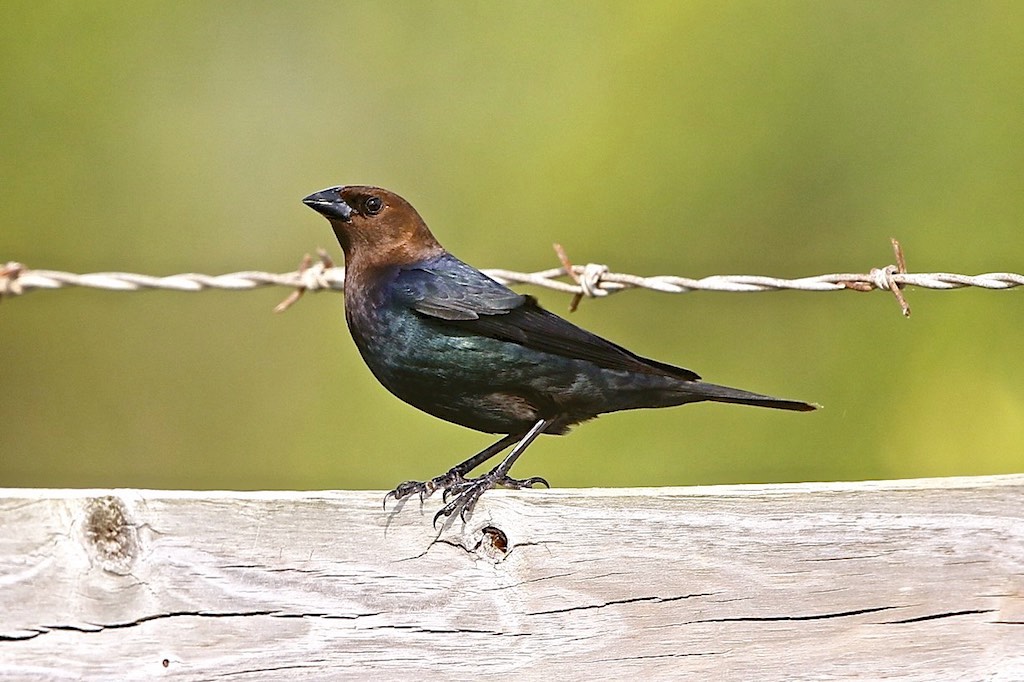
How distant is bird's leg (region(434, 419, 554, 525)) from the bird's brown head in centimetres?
55

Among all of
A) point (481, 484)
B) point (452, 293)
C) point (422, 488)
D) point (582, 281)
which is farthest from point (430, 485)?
point (582, 281)

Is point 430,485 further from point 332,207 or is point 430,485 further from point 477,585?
point 332,207

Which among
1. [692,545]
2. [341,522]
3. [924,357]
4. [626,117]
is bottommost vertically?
[341,522]

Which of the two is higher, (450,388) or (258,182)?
(258,182)

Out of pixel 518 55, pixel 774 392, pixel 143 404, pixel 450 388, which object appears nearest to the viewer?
pixel 450 388

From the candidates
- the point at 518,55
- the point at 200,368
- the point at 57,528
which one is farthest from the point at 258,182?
the point at 57,528

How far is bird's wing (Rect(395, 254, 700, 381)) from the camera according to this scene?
2389 mm

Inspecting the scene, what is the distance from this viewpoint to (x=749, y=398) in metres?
2.31

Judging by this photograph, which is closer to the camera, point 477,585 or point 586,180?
point 477,585

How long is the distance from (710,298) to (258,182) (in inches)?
86.5

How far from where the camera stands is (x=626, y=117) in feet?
17.0

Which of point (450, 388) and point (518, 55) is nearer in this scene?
point (450, 388)

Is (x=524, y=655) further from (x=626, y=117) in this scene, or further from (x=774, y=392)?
(x=626, y=117)

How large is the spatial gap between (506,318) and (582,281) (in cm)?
31
